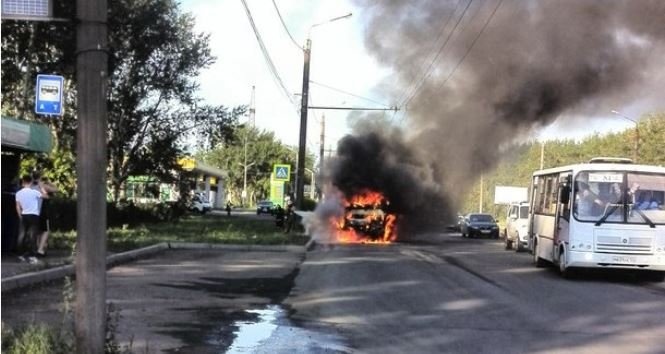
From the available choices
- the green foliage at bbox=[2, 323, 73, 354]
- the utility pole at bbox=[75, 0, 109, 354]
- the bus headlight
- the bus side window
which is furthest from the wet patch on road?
the bus side window

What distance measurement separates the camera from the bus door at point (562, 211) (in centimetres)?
1549

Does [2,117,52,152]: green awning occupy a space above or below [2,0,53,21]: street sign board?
below

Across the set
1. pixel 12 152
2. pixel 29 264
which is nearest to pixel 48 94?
pixel 29 264

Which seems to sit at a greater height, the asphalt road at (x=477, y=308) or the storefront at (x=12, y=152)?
the storefront at (x=12, y=152)

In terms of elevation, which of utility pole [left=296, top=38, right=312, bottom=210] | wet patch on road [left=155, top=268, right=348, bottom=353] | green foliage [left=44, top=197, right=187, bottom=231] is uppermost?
utility pole [left=296, top=38, right=312, bottom=210]

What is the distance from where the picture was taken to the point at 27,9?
524 centimetres

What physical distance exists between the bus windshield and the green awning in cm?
1054

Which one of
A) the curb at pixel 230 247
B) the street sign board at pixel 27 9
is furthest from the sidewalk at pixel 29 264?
the street sign board at pixel 27 9

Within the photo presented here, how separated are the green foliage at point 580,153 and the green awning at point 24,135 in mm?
24773

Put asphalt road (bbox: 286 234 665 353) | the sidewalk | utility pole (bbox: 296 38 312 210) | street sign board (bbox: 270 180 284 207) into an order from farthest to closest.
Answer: street sign board (bbox: 270 180 284 207), utility pole (bbox: 296 38 312 210), the sidewalk, asphalt road (bbox: 286 234 665 353)

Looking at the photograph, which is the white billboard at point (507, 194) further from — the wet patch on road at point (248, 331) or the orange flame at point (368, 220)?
the wet patch on road at point (248, 331)

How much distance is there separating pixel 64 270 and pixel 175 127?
21260 millimetres

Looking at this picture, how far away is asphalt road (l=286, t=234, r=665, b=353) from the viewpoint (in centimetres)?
830

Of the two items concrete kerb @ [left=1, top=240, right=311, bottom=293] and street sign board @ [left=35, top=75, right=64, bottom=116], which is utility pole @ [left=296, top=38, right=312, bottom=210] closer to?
concrete kerb @ [left=1, top=240, right=311, bottom=293]
